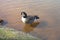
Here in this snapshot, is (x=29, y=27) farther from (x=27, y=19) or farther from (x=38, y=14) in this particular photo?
(x=38, y=14)

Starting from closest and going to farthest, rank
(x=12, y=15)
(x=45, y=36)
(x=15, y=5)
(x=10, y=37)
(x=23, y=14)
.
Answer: (x=10, y=37), (x=45, y=36), (x=23, y=14), (x=12, y=15), (x=15, y=5)

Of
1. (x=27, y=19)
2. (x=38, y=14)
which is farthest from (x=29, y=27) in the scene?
(x=38, y=14)

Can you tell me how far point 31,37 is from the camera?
500cm

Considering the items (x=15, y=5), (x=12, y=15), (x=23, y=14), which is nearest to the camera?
(x=23, y=14)

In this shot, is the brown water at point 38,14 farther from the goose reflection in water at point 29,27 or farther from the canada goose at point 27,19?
the canada goose at point 27,19

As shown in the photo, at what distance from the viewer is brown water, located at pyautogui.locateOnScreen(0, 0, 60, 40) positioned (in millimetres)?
5433

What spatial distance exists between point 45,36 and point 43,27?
58 cm

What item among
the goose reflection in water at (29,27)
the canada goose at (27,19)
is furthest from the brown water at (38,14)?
the canada goose at (27,19)

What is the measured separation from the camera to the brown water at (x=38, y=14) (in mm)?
5433

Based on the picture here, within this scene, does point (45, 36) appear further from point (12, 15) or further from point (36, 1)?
point (36, 1)

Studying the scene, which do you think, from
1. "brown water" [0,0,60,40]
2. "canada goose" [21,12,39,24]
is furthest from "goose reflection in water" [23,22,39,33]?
"canada goose" [21,12,39,24]

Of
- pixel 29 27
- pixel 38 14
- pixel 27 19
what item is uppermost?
pixel 38 14

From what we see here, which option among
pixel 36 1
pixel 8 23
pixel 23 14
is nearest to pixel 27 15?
pixel 23 14

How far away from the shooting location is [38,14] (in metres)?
6.50
